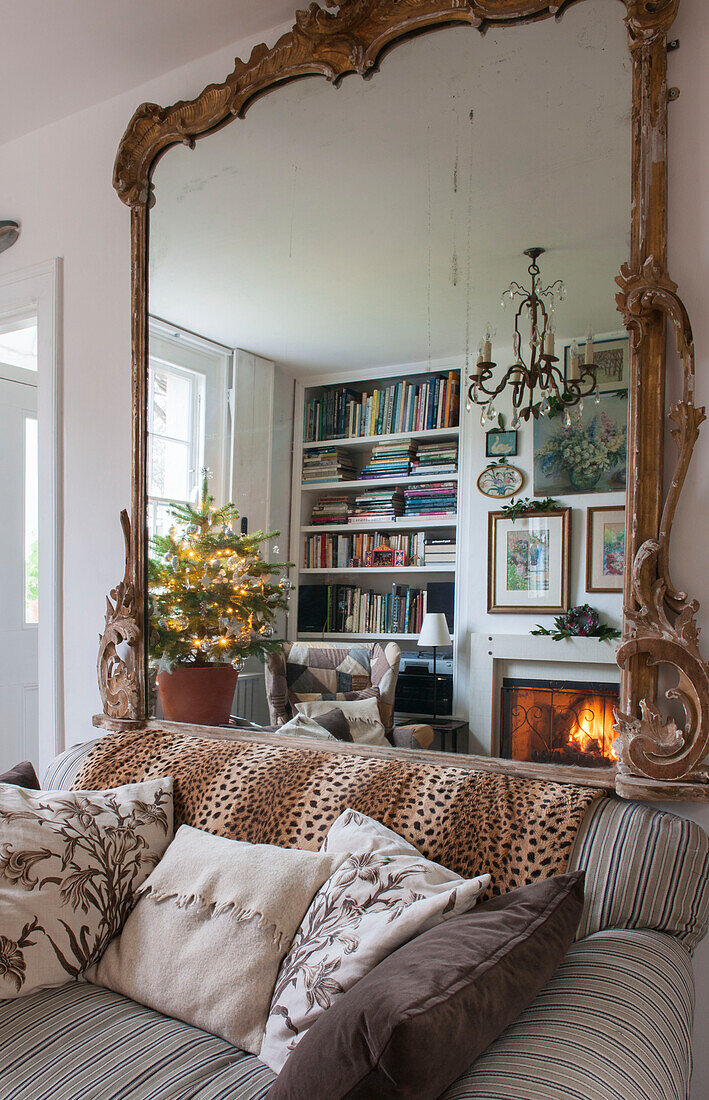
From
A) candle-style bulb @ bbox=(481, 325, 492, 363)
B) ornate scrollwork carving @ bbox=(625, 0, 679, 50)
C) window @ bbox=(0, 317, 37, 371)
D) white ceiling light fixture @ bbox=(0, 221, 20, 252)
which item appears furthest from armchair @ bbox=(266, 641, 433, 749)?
window @ bbox=(0, 317, 37, 371)

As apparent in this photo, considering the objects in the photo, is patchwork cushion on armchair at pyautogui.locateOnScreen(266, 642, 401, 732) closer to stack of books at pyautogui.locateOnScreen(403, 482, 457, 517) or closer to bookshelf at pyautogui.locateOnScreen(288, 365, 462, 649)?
bookshelf at pyautogui.locateOnScreen(288, 365, 462, 649)

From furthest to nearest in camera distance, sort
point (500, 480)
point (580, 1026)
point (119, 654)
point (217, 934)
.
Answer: point (119, 654) < point (500, 480) < point (217, 934) < point (580, 1026)

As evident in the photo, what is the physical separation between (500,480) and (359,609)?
48 cm

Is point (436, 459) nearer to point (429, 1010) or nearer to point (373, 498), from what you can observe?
point (373, 498)

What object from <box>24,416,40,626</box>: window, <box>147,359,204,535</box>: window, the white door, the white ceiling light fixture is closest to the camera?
<box>147,359,204,535</box>: window

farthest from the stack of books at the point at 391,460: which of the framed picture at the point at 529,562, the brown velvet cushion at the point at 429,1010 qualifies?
the brown velvet cushion at the point at 429,1010

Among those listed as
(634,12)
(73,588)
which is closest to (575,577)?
(634,12)

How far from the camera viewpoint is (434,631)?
1.92 meters

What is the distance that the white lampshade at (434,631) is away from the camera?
1.90 metres

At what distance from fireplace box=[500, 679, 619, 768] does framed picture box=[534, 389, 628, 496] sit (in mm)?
423

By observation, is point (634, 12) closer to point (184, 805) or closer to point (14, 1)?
point (14, 1)

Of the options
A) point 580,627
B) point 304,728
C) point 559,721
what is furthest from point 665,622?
point 304,728

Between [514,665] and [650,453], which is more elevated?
[650,453]

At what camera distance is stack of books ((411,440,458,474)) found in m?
1.91
